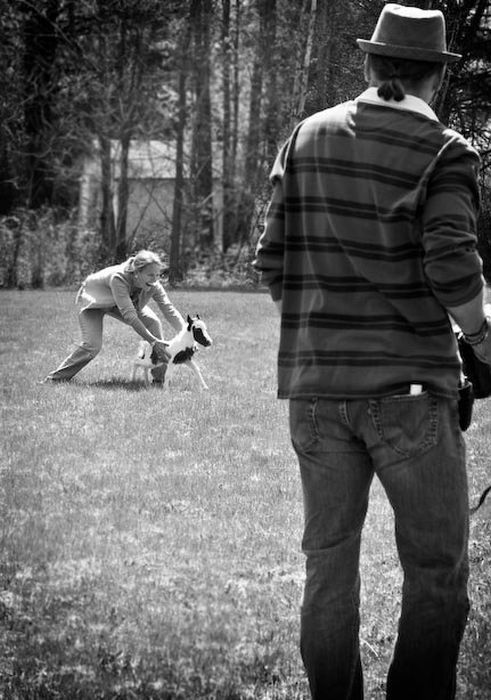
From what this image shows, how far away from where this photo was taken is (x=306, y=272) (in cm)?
310

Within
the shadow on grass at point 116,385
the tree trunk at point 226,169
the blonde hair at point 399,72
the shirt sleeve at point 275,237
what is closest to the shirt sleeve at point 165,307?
the shadow on grass at point 116,385

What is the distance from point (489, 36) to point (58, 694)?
670 cm

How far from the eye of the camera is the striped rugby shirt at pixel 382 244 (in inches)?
113

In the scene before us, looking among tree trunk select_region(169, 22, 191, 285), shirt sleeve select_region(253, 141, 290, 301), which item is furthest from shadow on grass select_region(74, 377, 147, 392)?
tree trunk select_region(169, 22, 191, 285)

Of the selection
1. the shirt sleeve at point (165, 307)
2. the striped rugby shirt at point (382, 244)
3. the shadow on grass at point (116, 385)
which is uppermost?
the striped rugby shirt at point (382, 244)

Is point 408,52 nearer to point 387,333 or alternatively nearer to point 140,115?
point 387,333

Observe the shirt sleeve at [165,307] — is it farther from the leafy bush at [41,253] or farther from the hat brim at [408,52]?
the leafy bush at [41,253]

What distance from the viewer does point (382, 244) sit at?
294cm

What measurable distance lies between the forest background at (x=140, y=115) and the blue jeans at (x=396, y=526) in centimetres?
2230

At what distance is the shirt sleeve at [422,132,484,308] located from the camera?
111 inches

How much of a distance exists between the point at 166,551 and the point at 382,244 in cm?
306

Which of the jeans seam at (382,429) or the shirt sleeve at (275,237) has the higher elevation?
the shirt sleeve at (275,237)

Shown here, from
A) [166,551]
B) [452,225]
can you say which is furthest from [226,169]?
[452,225]

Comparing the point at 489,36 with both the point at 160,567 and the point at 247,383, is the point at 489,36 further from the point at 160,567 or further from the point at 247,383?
the point at 160,567
